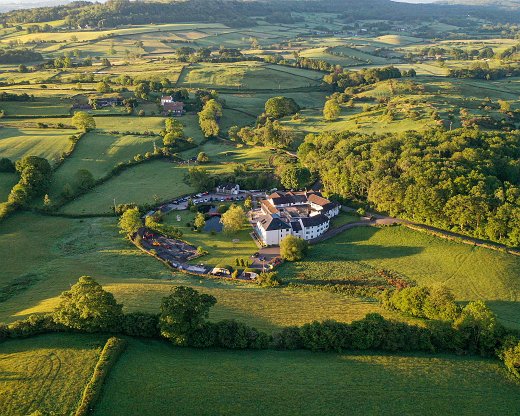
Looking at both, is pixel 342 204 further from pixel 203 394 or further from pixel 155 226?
pixel 203 394

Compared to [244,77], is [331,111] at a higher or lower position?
lower

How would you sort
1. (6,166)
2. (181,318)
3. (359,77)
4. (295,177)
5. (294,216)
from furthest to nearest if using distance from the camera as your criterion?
(359,77) < (6,166) < (295,177) < (294,216) < (181,318)

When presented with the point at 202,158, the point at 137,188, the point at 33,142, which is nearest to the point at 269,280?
the point at 137,188

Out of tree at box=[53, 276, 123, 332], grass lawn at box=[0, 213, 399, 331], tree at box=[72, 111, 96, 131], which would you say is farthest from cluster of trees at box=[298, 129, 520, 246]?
tree at box=[72, 111, 96, 131]

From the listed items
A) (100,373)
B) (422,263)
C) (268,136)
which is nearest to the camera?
(100,373)

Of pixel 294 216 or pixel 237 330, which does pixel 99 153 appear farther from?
pixel 237 330

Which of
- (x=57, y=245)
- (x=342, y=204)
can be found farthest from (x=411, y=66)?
(x=57, y=245)
